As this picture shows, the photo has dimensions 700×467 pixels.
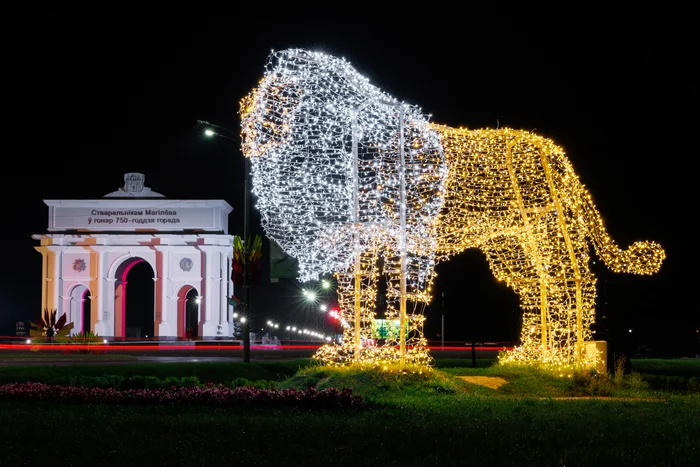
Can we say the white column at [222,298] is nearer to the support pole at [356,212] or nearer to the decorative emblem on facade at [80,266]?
the decorative emblem on facade at [80,266]

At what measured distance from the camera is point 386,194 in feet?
49.5

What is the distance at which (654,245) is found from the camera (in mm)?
15930

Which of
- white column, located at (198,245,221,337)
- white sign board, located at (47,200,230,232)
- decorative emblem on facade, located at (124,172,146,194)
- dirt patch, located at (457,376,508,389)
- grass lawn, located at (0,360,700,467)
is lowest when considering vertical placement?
dirt patch, located at (457,376,508,389)

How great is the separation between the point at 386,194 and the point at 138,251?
139 feet

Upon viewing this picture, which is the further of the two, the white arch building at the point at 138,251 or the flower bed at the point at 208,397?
the white arch building at the point at 138,251

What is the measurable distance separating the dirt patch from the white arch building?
37.1 m

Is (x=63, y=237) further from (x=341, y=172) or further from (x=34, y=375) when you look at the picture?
(x=341, y=172)

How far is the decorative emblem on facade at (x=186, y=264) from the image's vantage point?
55219mm

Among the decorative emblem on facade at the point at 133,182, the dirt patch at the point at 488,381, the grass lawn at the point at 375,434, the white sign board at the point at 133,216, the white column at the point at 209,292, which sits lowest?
the dirt patch at the point at 488,381

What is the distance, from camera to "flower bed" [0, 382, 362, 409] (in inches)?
454

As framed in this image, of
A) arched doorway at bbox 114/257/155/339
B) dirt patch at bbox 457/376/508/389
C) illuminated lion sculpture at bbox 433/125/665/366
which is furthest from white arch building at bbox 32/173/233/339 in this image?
illuminated lion sculpture at bbox 433/125/665/366

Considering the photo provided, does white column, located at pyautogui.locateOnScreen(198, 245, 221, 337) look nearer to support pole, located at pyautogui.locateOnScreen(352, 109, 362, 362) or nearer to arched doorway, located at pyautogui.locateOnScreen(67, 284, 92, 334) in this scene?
arched doorway, located at pyautogui.locateOnScreen(67, 284, 92, 334)

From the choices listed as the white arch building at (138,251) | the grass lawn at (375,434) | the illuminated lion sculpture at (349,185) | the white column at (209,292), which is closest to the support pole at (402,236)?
the illuminated lion sculpture at (349,185)

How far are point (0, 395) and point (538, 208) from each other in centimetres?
1029
